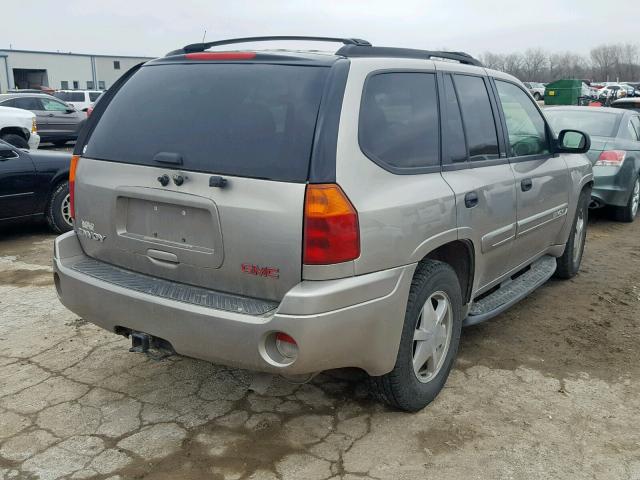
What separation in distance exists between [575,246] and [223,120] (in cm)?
396

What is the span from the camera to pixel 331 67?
288 centimetres

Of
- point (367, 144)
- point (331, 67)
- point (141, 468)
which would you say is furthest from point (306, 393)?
point (331, 67)

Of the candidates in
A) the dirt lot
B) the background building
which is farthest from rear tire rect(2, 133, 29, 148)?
the background building

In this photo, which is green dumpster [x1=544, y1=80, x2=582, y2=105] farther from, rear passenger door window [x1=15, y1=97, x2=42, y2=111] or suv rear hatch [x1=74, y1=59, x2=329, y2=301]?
suv rear hatch [x1=74, y1=59, x2=329, y2=301]

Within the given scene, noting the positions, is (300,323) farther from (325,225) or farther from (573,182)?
(573,182)

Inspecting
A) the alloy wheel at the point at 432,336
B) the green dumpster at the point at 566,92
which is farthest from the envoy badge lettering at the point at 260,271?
the green dumpster at the point at 566,92

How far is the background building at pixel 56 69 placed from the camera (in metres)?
55.9

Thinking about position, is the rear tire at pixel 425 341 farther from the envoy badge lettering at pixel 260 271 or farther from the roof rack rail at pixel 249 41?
the roof rack rail at pixel 249 41

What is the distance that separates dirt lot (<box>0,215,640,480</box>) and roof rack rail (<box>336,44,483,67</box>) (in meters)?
1.68

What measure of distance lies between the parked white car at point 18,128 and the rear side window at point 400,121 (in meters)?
11.7

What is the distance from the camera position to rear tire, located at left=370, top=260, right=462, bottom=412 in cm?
312

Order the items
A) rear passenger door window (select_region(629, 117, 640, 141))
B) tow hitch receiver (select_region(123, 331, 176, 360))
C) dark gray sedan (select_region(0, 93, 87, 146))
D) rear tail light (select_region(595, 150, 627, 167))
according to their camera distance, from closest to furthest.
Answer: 1. tow hitch receiver (select_region(123, 331, 176, 360))
2. rear tail light (select_region(595, 150, 627, 167))
3. rear passenger door window (select_region(629, 117, 640, 141))
4. dark gray sedan (select_region(0, 93, 87, 146))

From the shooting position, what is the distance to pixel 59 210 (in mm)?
7301

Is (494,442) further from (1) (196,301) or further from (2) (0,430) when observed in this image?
(2) (0,430)
